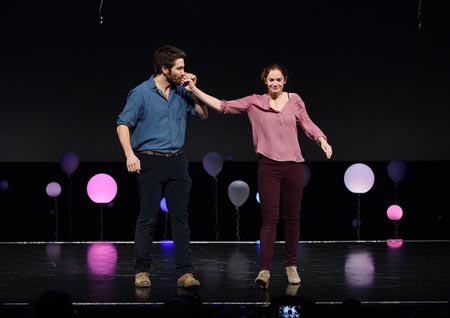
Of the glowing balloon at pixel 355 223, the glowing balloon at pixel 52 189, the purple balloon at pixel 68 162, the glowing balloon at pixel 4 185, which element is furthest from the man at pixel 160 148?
the glowing balloon at pixel 355 223

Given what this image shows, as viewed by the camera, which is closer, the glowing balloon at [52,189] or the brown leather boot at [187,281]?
the brown leather boot at [187,281]

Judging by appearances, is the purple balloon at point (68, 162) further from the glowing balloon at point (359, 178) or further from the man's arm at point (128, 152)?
the man's arm at point (128, 152)

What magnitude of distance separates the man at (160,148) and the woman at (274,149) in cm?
16

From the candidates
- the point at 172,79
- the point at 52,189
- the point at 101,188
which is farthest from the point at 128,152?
the point at 52,189

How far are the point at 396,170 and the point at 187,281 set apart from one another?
3212 millimetres

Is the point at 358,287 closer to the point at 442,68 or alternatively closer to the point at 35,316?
the point at 35,316

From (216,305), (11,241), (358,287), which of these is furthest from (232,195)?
(216,305)

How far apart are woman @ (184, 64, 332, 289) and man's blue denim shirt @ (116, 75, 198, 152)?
168mm

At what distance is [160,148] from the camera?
4367 mm

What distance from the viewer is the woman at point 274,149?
14.6ft

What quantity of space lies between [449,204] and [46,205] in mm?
3381

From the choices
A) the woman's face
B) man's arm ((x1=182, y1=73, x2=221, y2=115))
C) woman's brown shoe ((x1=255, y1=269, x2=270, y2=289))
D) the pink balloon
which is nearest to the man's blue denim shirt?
man's arm ((x1=182, y1=73, x2=221, y2=115))

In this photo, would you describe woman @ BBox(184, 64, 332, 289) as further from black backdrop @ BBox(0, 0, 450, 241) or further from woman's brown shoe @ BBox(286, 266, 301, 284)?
black backdrop @ BBox(0, 0, 450, 241)

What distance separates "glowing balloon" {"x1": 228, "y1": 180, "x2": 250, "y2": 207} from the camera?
6906mm
